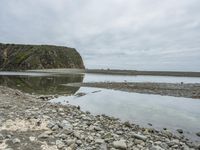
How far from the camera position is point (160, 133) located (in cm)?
1498

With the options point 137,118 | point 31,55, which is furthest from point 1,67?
point 137,118

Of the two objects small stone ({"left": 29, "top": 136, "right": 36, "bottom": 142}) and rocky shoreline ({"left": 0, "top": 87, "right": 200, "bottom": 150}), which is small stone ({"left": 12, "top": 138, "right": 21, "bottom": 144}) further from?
small stone ({"left": 29, "top": 136, "right": 36, "bottom": 142})

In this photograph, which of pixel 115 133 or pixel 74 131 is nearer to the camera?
pixel 74 131

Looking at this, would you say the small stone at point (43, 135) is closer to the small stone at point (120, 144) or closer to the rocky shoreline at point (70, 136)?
the rocky shoreline at point (70, 136)

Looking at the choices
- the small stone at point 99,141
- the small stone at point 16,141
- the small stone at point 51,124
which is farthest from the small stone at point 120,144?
the small stone at point 16,141

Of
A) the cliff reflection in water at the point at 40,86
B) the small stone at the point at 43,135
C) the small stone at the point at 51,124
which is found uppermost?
the small stone at the point at 51,124

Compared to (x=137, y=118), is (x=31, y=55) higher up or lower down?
higher up

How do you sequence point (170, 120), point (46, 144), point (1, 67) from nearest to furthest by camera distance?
point (46, 144)
point (170, 120)
point (1, 67)

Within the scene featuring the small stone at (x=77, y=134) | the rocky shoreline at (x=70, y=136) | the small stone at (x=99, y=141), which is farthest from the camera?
the small stone at (x=77, y=134)

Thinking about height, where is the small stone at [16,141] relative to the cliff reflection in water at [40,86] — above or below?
Answer: above

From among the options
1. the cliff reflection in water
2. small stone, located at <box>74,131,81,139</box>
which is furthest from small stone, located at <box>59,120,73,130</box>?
the cliff reflection in water

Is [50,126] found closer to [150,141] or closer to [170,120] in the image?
[150,141]

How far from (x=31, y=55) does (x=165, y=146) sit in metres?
192

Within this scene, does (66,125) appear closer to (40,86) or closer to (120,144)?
(120,144)
